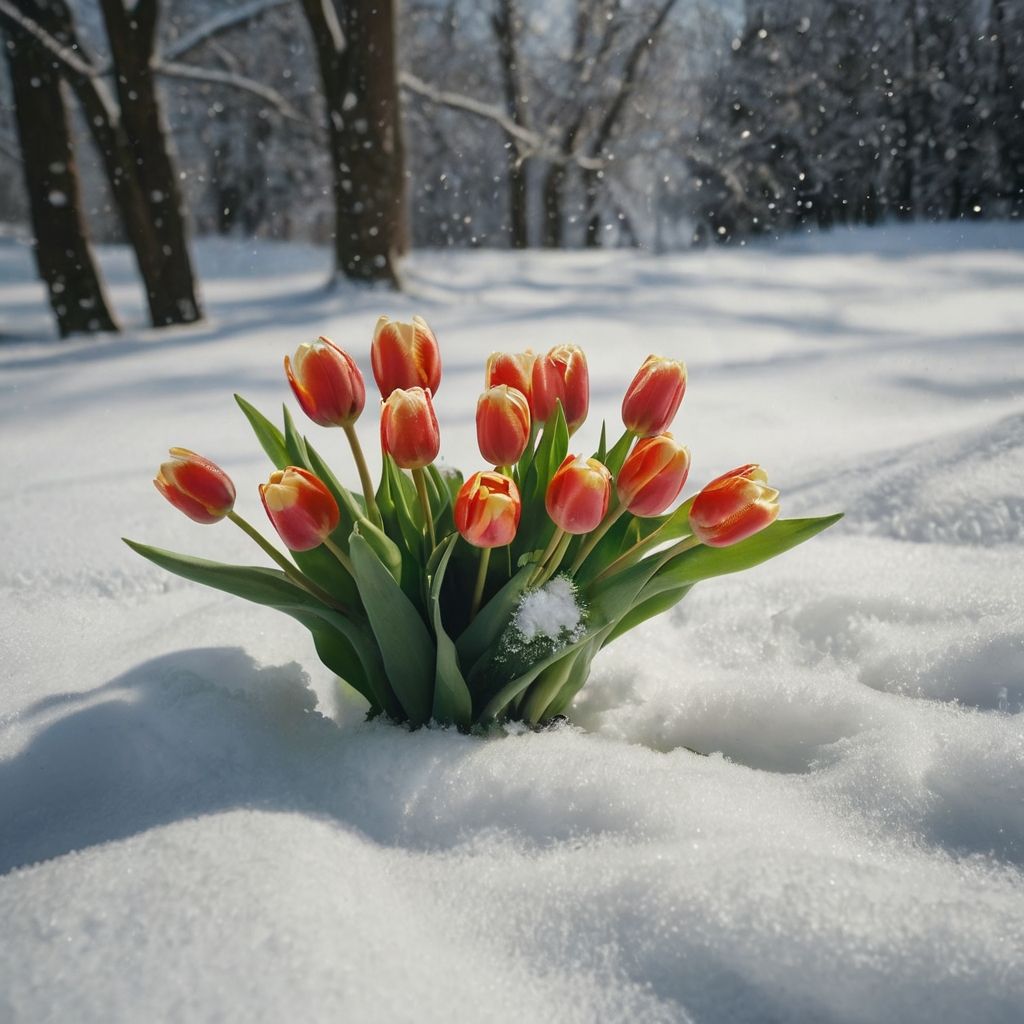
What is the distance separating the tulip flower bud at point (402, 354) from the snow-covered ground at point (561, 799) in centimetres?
32

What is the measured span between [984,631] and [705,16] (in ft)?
22.3

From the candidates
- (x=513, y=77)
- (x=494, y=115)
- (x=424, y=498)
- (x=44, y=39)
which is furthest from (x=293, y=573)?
(x=513, y=77)

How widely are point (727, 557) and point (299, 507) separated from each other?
36cm

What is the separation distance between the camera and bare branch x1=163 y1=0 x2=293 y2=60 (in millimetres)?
4738

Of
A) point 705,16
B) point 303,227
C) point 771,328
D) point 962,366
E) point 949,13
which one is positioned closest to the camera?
point 962,366

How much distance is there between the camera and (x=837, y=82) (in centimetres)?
580

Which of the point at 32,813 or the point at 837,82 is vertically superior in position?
the point at 837,82

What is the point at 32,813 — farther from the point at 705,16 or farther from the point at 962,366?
the point at 705,16

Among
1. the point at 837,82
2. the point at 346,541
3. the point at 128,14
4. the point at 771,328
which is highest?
the point at 128,14

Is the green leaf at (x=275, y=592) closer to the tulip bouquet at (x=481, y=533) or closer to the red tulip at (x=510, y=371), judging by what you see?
the tulip bouquet at (x=481, y=533)

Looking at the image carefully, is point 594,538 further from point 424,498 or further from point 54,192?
point 54,192

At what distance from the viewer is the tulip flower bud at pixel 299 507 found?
27.0 inches

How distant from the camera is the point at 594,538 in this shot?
2.63ft

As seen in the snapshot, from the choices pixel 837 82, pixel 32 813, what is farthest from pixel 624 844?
pixel 837 82
